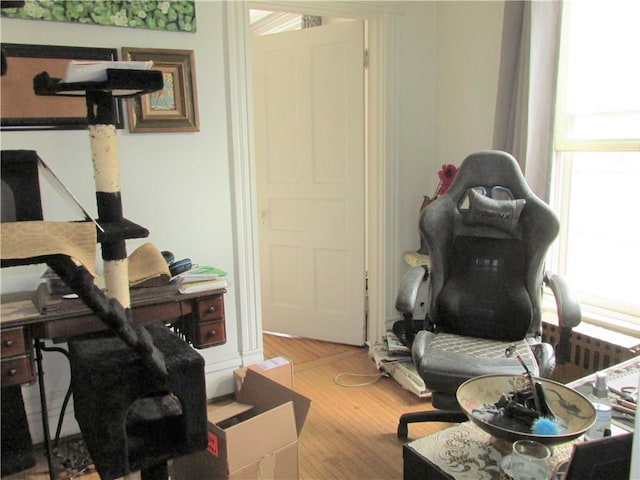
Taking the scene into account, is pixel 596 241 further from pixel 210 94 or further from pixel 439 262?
pixel 210 94

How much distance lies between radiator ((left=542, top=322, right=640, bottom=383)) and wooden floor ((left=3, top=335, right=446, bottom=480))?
2.17ft

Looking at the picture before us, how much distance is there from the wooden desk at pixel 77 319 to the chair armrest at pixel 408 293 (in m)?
0.76

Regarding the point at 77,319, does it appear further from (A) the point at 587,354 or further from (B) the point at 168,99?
(A) the point at 587,354

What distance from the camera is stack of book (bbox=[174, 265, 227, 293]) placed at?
2.17 m

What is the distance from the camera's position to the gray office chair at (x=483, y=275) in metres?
2.11

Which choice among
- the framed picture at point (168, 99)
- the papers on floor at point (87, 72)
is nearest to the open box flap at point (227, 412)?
the framed picture at point (168, 99)

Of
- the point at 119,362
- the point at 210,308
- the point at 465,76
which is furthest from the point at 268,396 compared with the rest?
the point at 465,76

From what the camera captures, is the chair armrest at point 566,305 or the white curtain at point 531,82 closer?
the chair armrest at point 566,305

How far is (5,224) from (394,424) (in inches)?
79.3

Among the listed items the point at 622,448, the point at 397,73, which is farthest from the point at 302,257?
the point at 622,448

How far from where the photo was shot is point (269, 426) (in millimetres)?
1913

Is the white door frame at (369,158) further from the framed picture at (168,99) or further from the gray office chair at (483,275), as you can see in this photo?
the gray office chair at (483,275)

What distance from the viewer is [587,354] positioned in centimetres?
237

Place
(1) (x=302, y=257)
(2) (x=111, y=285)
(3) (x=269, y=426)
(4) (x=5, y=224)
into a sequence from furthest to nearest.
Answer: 1. (1) (x=302, y=257)
2. (3) (x=269, y=426)
3. (2) (x=111, y=285)
4. (4) (x=5, y=224)
